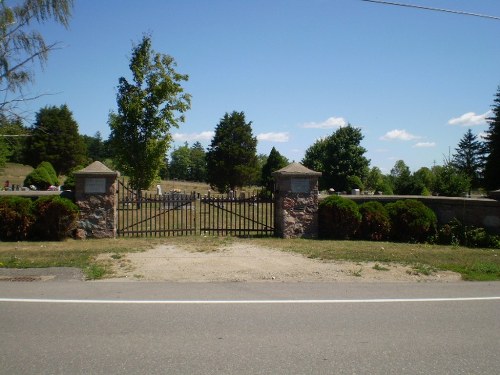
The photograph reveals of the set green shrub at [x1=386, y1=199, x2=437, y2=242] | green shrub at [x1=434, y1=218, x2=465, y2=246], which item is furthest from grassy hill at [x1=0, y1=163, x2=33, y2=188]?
green shrub at [x1=434, y1=218, x2=465, y2=246]

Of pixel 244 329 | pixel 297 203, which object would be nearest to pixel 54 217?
pixel 297 203

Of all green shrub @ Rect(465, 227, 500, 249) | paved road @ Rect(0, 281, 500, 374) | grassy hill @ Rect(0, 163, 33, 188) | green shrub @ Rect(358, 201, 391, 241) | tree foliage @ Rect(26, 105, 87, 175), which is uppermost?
tree foliage @ Rect(26, 105, 87, 175)

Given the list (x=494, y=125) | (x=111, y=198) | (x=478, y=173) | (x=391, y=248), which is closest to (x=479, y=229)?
(x=391, y=248)

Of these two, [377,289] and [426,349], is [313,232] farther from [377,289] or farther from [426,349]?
[426,349]

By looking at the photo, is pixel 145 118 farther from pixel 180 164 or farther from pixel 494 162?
pixel 180 164

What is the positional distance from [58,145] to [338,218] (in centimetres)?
5409

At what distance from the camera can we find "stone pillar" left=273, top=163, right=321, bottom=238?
537 inches

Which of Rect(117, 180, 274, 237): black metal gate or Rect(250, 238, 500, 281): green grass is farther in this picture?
Rect(117, 180, 274, 237): black metal gate

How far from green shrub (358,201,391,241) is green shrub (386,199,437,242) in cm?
28

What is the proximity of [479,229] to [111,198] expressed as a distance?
10.9 m

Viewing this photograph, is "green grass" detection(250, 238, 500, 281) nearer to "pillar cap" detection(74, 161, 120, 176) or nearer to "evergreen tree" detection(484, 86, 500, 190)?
"pillar cap" detection(74, 161, 120, 176)

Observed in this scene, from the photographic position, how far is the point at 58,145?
59.6m

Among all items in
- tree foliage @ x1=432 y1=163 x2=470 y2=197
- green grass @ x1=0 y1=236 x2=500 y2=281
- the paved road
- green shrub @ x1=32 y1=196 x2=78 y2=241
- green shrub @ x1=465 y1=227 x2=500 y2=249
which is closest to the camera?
the paved road

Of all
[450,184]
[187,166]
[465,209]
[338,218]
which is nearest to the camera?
[338,218]
